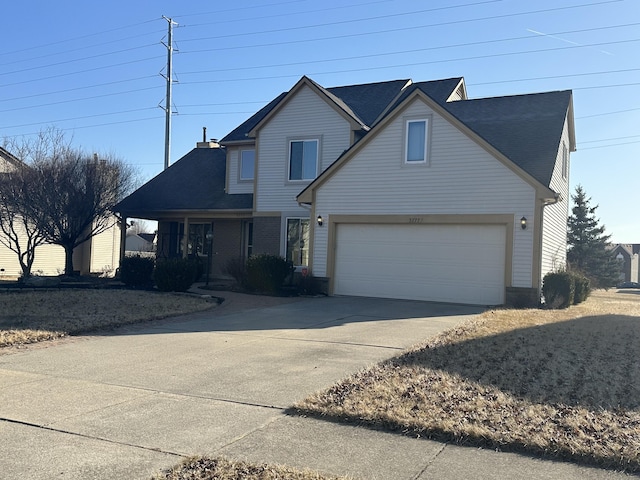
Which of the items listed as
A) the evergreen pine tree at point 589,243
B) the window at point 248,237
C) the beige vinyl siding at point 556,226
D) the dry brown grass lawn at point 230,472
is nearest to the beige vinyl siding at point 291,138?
the window at point 248,237

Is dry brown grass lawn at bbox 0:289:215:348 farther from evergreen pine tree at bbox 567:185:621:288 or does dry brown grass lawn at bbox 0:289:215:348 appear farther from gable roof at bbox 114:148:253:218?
evergreen pine tree at bbox 567:185:621:288

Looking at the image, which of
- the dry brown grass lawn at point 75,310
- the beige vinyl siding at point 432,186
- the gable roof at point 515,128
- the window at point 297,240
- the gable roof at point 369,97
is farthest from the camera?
the gable roof at point 369,97

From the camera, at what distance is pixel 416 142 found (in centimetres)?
1700

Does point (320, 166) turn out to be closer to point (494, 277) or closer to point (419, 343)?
point (494, 277)

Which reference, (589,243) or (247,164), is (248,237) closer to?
(247,164)

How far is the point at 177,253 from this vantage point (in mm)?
25484

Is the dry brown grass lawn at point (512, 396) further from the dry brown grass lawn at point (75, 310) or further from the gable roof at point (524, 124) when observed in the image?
the gable roof at point (524, 124)

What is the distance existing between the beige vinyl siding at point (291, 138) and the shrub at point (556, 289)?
8.05 meters

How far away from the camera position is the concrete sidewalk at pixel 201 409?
4492mm

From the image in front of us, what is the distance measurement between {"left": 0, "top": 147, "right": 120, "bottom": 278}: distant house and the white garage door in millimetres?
16308

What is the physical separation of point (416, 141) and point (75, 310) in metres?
10.3

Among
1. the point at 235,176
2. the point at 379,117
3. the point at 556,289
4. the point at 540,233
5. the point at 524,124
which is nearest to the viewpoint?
the point at 540,233

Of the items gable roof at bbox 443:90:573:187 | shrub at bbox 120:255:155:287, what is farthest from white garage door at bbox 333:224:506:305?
shrub at bbox 120:255:155:287

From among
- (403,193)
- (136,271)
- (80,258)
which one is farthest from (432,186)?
(80,258)
